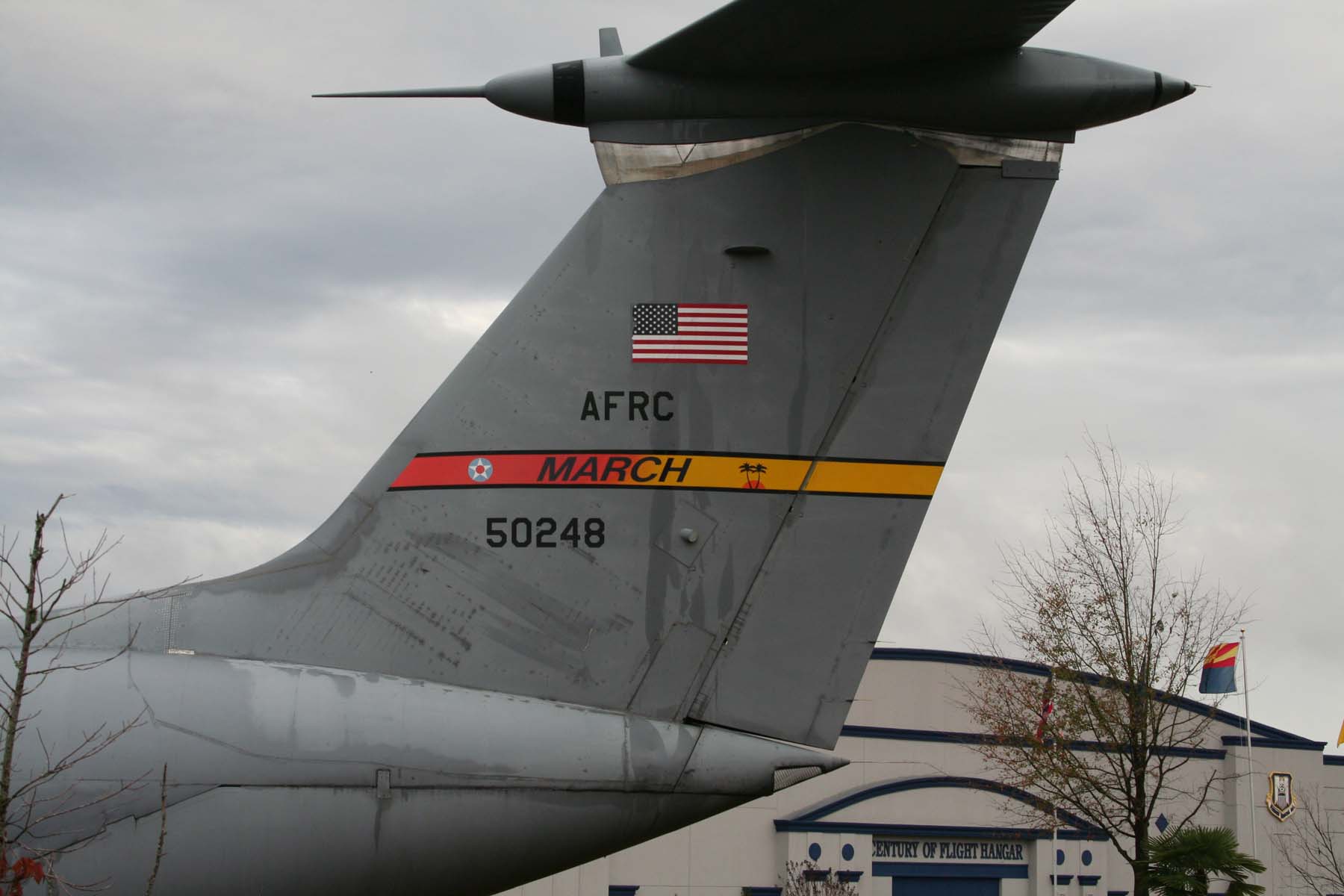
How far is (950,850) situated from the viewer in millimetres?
29016

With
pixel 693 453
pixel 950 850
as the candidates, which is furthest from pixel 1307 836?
pixel 693 453

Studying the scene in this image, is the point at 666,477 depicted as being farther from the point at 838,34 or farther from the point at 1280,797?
the point at 1280,797

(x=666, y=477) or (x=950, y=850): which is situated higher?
(x=666, y=477)

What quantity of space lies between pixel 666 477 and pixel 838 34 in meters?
1.81

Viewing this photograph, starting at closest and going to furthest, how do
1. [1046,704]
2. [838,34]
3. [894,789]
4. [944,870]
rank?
[838,34] < [1046,704] < [894,789] < [944,870]

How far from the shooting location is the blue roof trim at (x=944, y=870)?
28516 millimetres

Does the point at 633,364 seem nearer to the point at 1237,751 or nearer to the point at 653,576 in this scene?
the point at 653,576

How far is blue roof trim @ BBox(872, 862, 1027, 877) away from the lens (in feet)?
93.6

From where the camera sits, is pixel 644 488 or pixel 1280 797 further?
pixel 1280 797

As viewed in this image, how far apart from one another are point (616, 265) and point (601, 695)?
1.72 metres

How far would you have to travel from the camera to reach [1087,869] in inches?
1147

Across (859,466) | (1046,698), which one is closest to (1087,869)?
(1046,698)

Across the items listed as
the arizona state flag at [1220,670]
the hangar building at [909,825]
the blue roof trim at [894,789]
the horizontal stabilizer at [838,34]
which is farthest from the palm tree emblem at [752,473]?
the hangar building at [909,825]

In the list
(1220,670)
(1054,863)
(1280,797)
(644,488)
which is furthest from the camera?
(1280,797)
